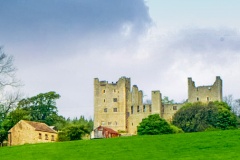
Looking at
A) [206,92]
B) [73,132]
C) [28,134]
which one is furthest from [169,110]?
[73,132]

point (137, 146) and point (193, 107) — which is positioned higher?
point (193, 107)

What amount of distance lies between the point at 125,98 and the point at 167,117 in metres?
9.67

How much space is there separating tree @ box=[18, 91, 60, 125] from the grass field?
58714 millimetres

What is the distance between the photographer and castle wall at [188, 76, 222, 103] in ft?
353

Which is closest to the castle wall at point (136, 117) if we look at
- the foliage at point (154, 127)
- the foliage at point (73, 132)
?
the foliage at point (154, 127)

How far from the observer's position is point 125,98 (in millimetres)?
116375

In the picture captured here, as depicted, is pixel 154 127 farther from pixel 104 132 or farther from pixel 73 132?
pixel 104 132

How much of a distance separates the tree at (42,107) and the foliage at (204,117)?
68.5 ft

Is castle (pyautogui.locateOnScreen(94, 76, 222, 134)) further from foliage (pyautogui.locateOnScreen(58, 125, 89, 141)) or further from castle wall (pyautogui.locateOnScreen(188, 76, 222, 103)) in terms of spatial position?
foliage (pyautogui.locateOnScreen(58, 125, 89, 141))

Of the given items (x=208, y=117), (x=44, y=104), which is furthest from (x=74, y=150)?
(x=44, y=104)

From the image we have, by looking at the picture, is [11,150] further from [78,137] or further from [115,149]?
[78,137]

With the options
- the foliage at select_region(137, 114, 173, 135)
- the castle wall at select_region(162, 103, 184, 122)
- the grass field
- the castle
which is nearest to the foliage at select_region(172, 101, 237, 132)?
the castle wall at select_region(162, 103, 184, 122)

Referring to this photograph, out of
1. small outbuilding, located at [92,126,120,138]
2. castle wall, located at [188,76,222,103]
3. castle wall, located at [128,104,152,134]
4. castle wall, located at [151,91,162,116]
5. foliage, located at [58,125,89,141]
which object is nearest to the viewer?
foliage, located at [58,125,89,141]

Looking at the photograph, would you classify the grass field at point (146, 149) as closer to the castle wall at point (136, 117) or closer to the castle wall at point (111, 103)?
the castle wall at point (136, 117)
